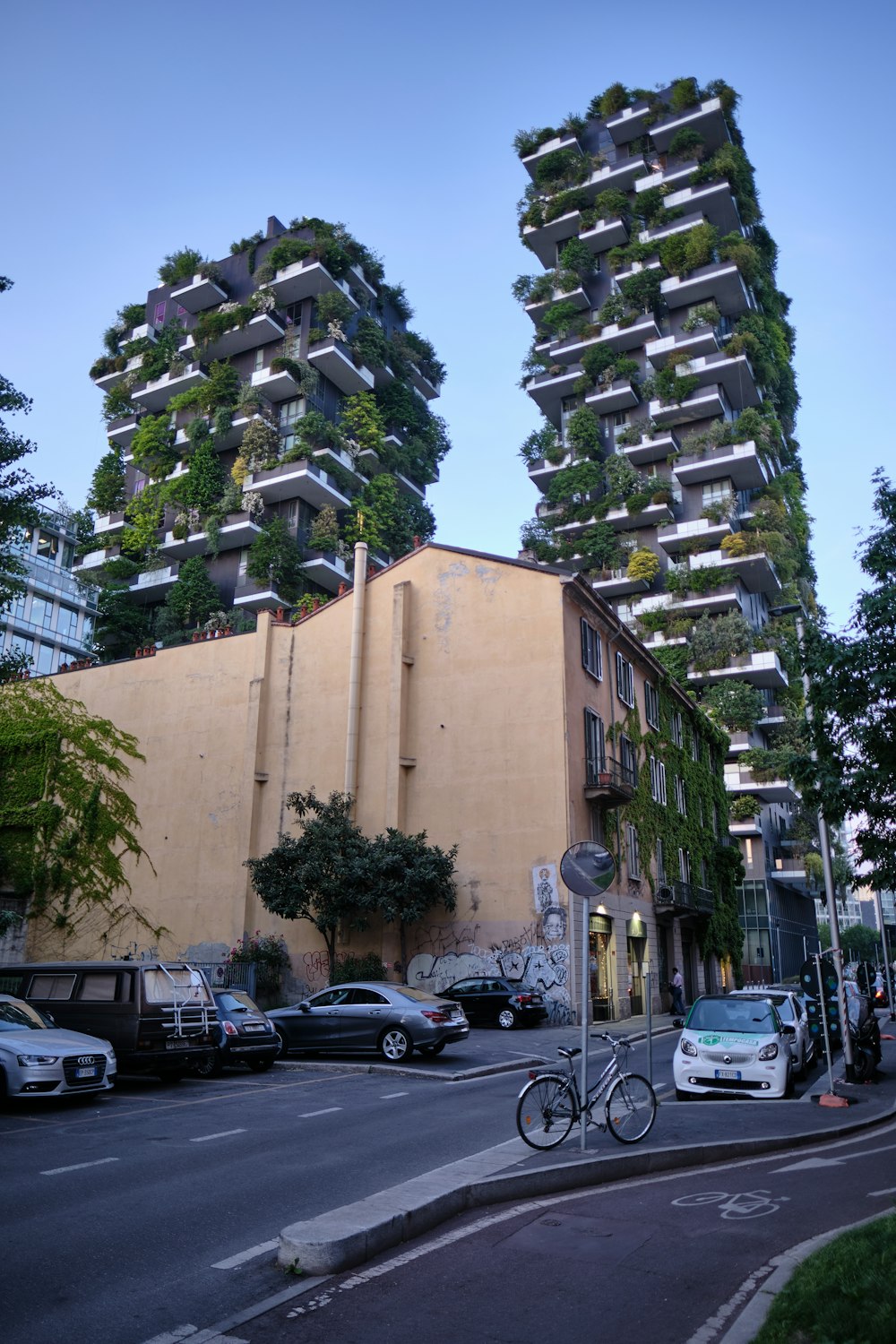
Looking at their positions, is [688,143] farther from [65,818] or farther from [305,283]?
[65,818]

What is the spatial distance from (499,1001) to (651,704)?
1619 cm

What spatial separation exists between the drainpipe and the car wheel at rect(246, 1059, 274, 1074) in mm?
13259

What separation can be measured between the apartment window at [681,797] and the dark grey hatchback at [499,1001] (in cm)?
1522

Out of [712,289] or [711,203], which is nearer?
[712,289]

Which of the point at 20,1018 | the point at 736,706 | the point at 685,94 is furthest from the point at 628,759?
the point at 685,94

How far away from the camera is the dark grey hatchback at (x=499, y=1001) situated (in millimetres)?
25531

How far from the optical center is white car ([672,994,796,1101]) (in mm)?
14289

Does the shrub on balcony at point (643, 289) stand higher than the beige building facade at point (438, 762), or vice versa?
the shrub on balcony at point (643, 289)

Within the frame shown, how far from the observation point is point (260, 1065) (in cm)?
1803

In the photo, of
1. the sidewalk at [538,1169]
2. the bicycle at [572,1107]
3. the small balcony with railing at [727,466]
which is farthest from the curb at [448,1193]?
the small balcony with railing at [727,466]

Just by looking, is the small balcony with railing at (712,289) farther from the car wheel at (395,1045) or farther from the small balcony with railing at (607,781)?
the car wheel at (395,1045)

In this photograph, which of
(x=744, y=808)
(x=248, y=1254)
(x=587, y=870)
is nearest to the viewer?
(x=248, y=1254)

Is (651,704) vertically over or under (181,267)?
under

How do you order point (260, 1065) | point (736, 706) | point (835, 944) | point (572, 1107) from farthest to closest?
point (736, 706) → point (260, 1065) → point (835, 944) → point (572, 1107)
